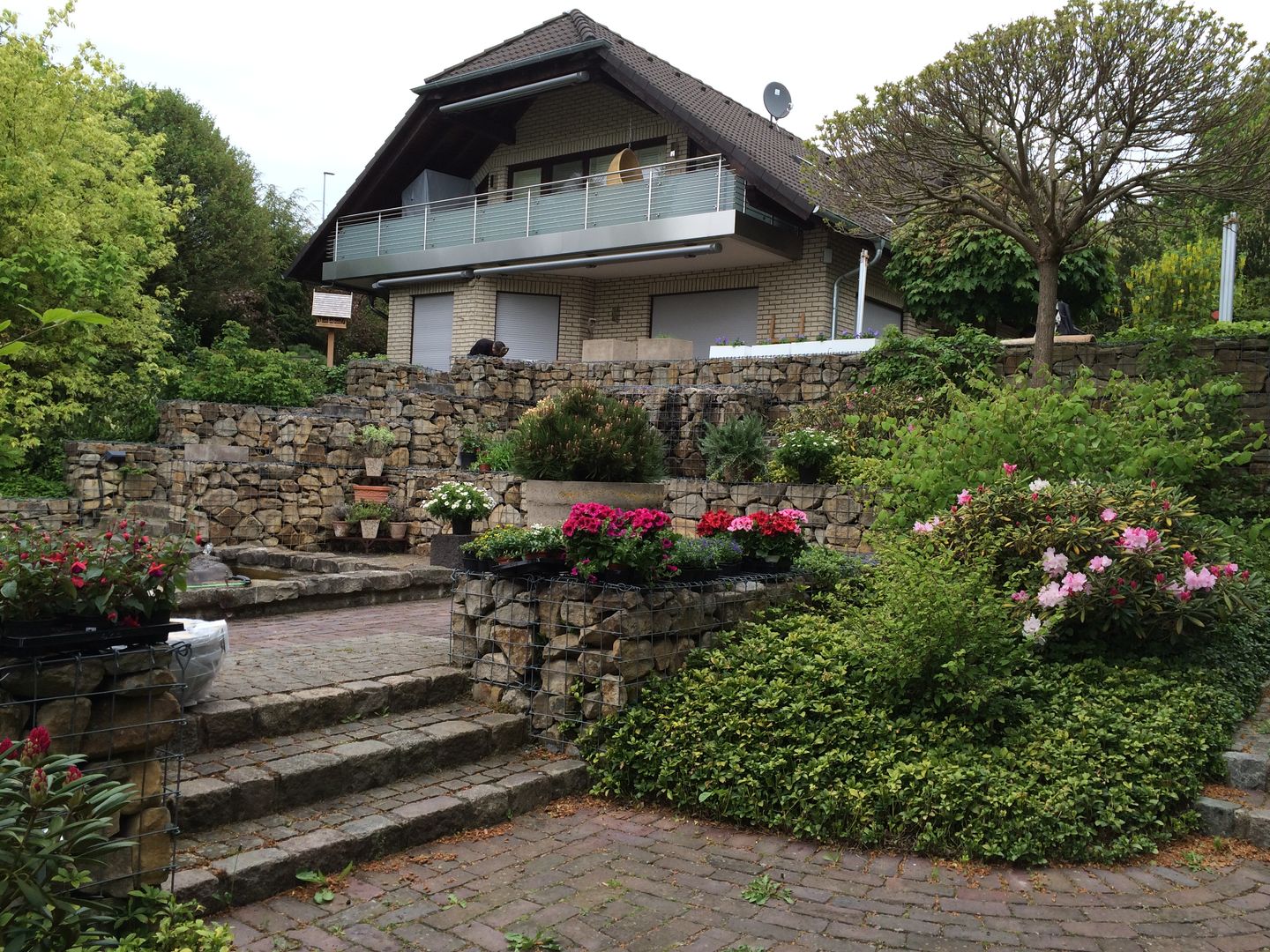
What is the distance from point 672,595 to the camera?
5.35 meters

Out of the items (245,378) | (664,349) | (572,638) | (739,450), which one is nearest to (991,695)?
(572,638)

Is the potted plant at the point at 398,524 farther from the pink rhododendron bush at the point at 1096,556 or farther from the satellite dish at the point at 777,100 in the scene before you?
the satellite dish at the point at 777,100

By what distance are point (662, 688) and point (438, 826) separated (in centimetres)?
146

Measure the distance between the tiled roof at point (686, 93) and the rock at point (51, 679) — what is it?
572 inches

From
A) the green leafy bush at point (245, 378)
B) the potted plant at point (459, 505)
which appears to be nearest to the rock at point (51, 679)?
the potted plant at point (459, 505)

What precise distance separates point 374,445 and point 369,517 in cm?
156

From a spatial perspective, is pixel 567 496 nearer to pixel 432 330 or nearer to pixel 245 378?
pixel 245 378

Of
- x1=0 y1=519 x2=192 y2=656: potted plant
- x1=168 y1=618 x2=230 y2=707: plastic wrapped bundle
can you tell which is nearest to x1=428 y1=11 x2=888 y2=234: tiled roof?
x1=168 y1=618 x2=230 y2=707: plastic wrapped bundle

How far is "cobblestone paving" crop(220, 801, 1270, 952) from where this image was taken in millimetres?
3312

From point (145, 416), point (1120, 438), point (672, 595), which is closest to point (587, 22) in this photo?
point (145, 416)

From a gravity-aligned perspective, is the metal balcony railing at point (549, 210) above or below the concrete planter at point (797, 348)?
above

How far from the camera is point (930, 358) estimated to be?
1242cm

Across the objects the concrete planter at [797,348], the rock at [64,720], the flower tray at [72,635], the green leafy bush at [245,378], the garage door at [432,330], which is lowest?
the rock at [64,720]

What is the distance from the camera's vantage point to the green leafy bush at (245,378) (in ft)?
52.0
